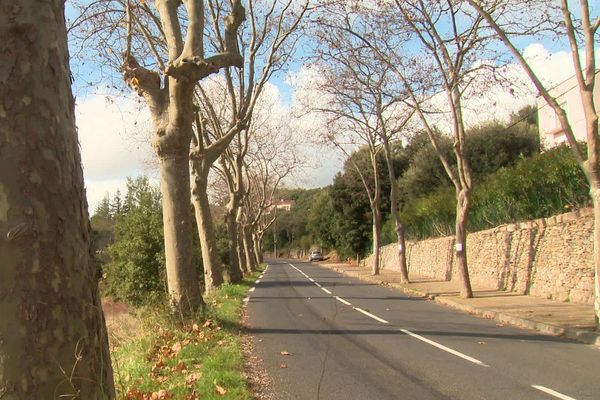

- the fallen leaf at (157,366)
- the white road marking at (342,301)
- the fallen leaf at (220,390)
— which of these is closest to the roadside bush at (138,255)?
the white road marking at (342,301)

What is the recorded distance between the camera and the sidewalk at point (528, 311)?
463 inches

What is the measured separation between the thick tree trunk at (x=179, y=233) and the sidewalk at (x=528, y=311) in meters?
7.25

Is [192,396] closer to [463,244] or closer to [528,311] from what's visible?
[528,311]

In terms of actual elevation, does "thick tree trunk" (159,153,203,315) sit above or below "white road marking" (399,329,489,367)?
above

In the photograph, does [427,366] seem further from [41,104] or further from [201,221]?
[201,221]

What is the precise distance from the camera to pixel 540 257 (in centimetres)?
1822

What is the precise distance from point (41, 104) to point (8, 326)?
103 centimetres

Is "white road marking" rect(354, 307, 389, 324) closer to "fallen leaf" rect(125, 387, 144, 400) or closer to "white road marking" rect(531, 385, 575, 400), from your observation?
"white road marking" rect(531, 385, 575, 400)


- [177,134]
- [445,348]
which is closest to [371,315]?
[445,348]

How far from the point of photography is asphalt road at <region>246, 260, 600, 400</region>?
7.34 metres

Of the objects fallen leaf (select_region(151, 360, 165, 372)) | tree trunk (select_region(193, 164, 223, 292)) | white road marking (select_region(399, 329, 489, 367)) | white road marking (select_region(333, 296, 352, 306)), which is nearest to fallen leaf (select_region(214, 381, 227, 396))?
fallen leaf (select_region(151, 360, 165, 372))

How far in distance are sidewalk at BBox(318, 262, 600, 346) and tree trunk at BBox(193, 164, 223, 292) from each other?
773cm

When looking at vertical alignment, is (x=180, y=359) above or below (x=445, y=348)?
above

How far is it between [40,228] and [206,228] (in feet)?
59.9
